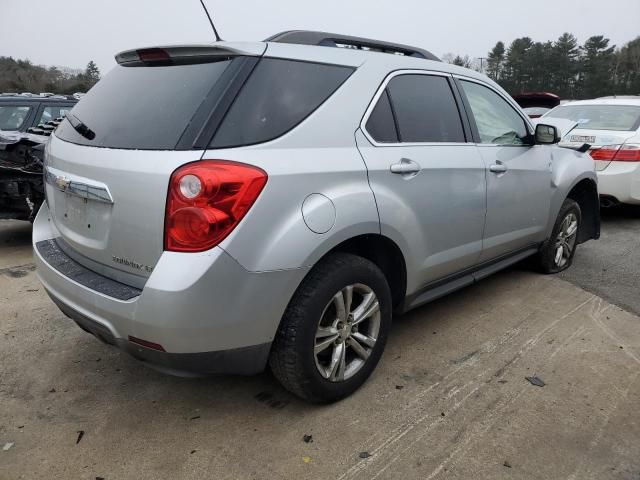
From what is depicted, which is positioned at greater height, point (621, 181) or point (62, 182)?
point (62, 182)

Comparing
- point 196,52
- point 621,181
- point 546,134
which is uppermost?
point 196,52

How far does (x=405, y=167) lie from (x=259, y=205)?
949mm

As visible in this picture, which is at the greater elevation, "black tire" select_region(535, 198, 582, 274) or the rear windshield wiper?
the rear windshield wiper

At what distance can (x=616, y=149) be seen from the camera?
19.6 ft

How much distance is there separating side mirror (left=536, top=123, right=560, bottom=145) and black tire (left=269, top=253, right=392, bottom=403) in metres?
2.05

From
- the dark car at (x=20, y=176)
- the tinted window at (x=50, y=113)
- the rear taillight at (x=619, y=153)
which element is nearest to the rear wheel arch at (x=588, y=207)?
the rear taillight at (x=619, y=153)

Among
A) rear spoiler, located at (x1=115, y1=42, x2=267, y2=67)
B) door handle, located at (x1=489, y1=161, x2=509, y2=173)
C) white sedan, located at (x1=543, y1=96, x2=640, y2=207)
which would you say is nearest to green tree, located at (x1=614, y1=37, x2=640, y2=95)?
white sedan, located at (x1=543, y1=96, x2=640, y2=207)

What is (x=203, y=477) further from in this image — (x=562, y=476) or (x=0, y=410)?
(x=562, y=476)

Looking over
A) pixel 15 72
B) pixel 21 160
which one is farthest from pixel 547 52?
pixel 21 160

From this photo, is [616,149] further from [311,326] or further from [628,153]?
[311,326]

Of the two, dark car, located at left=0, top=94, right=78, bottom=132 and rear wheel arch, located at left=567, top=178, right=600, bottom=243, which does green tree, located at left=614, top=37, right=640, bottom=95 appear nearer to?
rear wheel arch, located at left=567, top=178, right=600, bottom=243

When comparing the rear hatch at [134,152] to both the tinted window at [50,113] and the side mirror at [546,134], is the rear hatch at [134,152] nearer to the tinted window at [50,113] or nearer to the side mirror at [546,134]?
the side mirror at [546,134]

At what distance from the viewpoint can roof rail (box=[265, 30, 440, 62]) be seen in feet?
8.43

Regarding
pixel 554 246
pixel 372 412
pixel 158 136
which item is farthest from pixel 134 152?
pixel 554 246
